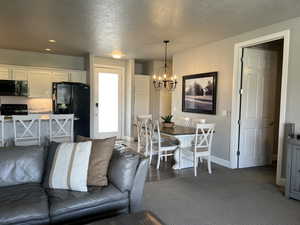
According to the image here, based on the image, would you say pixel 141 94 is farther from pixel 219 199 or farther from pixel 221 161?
pixel 219 199

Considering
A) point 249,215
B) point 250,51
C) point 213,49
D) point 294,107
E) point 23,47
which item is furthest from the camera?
point 23,47

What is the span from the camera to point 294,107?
3.44m

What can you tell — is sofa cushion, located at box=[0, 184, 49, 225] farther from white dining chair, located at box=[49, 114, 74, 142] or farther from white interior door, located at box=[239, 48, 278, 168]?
white interior door, located at box=[239, 48, 278, 168]

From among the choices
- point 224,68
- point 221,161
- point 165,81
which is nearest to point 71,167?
point 165,81

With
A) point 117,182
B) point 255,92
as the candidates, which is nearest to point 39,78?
point 117,182

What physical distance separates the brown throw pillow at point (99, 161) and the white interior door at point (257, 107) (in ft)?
10.3

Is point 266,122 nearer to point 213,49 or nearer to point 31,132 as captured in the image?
point 213,49

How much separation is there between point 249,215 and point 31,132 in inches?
145

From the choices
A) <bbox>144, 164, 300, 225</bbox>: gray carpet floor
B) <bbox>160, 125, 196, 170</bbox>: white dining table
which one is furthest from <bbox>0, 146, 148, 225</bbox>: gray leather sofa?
<bbox>160, 125, 196, 170</bbox>: white dining table

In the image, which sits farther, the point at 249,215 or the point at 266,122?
the point at 266,122

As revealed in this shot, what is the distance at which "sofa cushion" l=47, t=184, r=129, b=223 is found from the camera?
1896mm

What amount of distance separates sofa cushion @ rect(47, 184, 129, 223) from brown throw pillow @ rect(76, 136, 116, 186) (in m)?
0.08

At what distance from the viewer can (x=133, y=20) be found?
142 inches

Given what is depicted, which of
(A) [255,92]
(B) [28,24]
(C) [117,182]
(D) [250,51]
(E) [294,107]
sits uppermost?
(B) [28,24]
